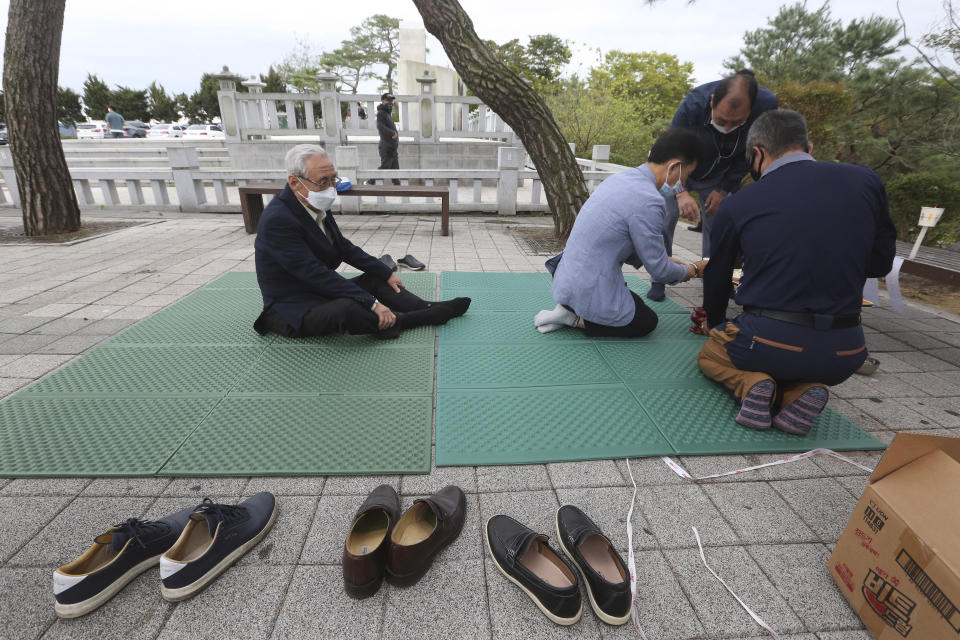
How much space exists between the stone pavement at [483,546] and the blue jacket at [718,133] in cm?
206

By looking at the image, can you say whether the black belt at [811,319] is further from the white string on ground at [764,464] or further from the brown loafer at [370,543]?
the brown loafer at [370,543]

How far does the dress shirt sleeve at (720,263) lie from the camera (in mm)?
2545

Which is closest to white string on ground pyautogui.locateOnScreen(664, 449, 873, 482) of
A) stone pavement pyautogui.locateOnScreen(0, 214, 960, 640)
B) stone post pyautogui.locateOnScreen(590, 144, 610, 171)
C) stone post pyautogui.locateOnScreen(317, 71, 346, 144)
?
stone pavement pyautogui.locateOnScreen(0, 214, 960, 640)

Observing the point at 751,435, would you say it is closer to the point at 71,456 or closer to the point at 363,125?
the point at 71,456

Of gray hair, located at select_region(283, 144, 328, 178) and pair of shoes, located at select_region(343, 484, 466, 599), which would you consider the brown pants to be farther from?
gray hair, located at select_region(283, 144, 328, 178)

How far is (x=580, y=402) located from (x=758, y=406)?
0.90 metres

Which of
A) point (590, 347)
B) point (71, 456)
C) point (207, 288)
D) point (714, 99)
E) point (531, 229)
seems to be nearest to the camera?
point (71, 456)

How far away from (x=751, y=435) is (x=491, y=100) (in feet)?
18.8

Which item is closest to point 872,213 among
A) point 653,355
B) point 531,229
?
point 653,355

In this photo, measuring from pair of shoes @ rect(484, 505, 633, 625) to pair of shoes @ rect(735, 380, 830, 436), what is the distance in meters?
1.21

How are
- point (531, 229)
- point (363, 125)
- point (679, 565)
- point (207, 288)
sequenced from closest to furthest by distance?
point (679, 565)
point (207, 288)
point (531, 229)
point (363, 125)

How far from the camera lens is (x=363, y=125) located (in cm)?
1559

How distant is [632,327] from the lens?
11.2 feet

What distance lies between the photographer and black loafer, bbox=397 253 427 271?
5.13 m
